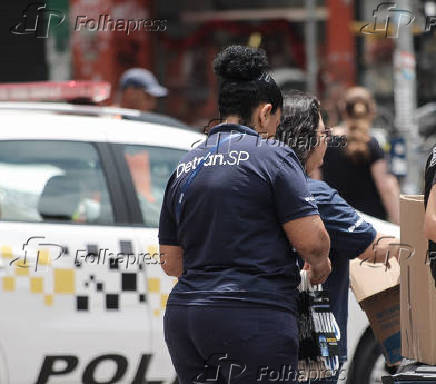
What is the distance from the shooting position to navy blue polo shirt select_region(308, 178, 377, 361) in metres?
3.99

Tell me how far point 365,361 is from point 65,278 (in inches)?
62.5

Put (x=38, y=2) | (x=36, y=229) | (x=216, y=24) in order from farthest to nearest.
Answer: (x=216, y=24)
(x=38, y=2)
(x=36, y=229)

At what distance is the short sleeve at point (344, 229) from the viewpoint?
3984 mm

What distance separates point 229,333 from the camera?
3508mm

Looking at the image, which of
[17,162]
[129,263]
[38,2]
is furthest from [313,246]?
[38,2]

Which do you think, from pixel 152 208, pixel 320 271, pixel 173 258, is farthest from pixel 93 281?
pixel 320 271

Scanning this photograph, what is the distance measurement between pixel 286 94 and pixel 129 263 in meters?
1.65

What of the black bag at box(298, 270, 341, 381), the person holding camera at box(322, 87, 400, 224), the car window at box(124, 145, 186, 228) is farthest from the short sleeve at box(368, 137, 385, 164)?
the black bag at box(298, 270, 341, 381)

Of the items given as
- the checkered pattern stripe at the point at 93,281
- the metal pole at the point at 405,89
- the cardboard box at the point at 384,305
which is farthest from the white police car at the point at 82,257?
the metal pole at the point at 405,89

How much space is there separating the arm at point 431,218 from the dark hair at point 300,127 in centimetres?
52

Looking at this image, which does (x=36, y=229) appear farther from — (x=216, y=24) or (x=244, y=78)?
(x=216, y=24)

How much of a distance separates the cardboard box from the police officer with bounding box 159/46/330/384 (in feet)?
2.13

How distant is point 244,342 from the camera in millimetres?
3500

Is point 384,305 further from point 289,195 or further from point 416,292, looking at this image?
point 289,195
